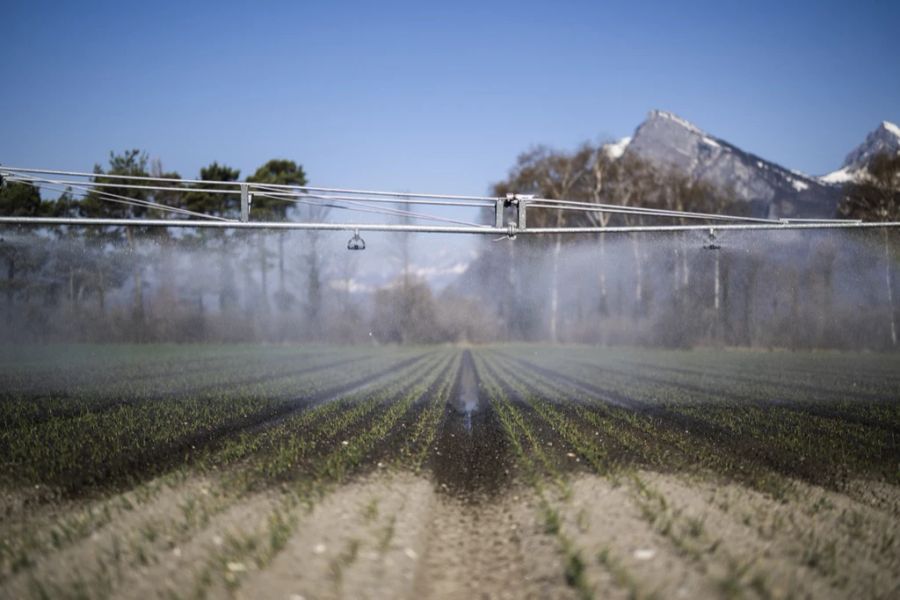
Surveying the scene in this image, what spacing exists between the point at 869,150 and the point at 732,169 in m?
21.3

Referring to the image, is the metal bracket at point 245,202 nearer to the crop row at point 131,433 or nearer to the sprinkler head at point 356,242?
the sprinkler head at point 356,242

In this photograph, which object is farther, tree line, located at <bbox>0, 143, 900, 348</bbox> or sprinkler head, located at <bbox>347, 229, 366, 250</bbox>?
tree line, located at <bbox>0, 143, 900, 348</bbox>

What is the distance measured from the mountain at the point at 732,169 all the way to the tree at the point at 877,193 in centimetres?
229

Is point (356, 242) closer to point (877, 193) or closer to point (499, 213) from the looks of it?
point (499, 213)

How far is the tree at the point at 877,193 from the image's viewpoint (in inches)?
1248

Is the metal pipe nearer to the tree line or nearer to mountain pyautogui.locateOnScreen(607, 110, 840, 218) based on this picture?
the tree line

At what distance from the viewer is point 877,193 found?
32719mm

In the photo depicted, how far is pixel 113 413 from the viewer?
37.3 feet

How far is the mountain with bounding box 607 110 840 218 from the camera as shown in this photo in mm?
40938

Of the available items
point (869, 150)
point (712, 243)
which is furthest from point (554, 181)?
point (712, 243)

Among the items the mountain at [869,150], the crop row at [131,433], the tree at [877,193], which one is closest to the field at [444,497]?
the crop row at [131,433]

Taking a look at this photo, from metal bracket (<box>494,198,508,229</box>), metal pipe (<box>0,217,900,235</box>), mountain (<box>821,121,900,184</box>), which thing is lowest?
metal pipe (<box>0,217,900,235</box>)

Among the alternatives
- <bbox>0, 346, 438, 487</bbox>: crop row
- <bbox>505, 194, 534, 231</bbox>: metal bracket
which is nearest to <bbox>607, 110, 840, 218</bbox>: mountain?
<bbox>505, 194, 534, 231</bbox>: metal bracket

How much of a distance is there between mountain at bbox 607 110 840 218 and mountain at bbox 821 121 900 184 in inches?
68.0
